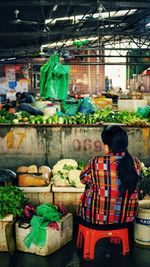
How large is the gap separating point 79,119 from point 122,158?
4.89 metres

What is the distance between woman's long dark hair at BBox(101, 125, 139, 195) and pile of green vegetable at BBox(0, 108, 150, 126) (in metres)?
4.55

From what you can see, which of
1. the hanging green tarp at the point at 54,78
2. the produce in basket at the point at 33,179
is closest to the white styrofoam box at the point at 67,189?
the produce in basket at the point at 33,179

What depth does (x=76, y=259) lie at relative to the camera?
4.80m

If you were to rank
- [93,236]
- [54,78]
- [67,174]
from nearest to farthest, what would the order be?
[93,236] → [67,174] → [54,78]

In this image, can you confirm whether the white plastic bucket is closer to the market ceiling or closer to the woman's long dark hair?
the woman's long dark hair

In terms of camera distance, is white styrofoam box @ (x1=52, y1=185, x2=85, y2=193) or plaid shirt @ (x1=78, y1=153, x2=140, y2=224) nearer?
plaid shirt @ (x1=78, y1=153, x2=140, y2=224)

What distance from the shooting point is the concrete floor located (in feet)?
15.3

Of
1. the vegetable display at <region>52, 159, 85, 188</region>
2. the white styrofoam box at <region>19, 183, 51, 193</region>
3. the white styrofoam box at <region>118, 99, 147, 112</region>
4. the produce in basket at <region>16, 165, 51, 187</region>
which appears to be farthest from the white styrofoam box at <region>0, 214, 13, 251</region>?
the white styrofoam box at <region>118, 99, 147, 112</region>

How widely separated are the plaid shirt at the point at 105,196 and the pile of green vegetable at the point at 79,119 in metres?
4.52

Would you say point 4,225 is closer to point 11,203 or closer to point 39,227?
point 11,203

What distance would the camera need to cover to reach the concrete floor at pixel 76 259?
15.3ft

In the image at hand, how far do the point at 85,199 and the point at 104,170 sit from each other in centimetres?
49

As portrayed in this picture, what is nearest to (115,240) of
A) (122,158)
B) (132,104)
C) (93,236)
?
(93,236)

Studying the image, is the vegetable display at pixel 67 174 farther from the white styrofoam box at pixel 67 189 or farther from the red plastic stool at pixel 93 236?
the red plastic stool at pixel 93 236
